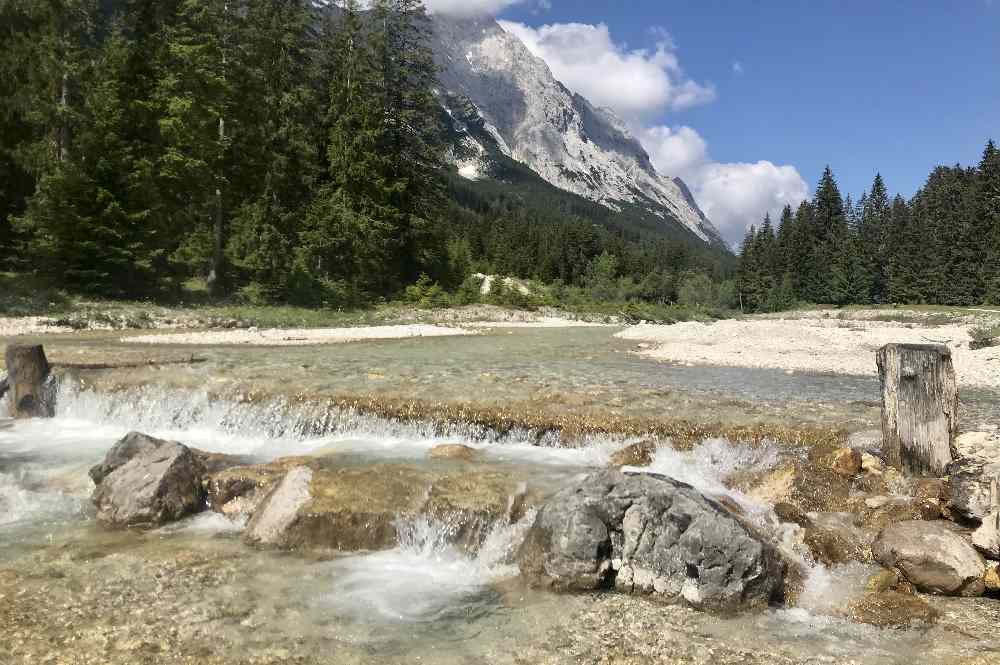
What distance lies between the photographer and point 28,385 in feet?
44.1

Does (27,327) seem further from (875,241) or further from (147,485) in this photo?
(875,241)

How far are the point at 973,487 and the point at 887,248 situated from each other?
123 m

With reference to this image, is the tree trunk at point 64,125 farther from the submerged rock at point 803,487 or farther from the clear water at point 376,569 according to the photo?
→ the submerged rock at point 803,487

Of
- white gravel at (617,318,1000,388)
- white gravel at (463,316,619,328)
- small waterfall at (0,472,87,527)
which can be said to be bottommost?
small waterfall at (0,472,87,527)

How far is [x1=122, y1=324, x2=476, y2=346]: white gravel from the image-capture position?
22.8 meters

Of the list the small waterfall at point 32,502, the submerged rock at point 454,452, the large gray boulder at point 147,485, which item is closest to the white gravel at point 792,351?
the submerged rock at point 454,452

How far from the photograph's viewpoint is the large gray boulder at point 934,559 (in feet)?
19.9

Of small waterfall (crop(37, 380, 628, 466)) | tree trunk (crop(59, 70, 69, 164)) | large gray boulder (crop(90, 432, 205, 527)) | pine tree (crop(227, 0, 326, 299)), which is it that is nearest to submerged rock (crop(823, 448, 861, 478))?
small waterfall (crop(37, 380, 628, 466))

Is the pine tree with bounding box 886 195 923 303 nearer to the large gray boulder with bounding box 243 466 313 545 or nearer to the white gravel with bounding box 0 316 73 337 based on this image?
the white gravel with bounding box 0 316 73 337

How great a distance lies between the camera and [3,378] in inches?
560

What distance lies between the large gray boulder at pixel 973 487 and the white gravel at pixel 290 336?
2142 centimetres

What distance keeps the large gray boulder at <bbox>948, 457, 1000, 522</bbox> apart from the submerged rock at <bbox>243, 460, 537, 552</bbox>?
4.87m

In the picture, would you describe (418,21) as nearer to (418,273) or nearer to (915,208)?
(418,273)

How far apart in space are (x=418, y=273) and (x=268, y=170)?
45.6 feet
